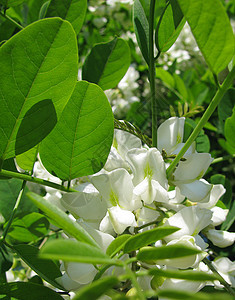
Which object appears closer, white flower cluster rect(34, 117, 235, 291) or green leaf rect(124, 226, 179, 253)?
green leaf rect(124, 226, 179, 253)

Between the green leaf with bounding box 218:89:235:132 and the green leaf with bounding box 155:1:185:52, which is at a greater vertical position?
the green leaf with bounding box 155:1:185:52

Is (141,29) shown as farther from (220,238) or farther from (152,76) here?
(220,238)

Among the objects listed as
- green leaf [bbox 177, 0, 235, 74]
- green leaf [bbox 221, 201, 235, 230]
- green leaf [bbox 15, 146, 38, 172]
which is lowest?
green leaf [bbox 221, 201, 235, 230]

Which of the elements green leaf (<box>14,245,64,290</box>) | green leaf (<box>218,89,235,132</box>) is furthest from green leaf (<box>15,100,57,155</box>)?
green leaf (<box>218,89,235,132</box>)

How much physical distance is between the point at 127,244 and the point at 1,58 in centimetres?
27

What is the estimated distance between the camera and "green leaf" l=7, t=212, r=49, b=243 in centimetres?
85

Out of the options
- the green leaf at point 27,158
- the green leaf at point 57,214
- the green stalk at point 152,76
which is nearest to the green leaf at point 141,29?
the green stalk at point 152,76

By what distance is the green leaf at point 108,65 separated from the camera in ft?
2.58

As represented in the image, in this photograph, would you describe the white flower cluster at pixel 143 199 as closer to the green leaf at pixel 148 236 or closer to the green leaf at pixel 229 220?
the green leaf at pixel 148 236

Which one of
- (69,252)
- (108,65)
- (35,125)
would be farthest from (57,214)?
(108,65)

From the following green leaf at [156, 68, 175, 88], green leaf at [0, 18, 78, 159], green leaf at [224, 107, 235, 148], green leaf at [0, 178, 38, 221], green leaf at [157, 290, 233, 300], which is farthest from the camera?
green leaf at [156, 68, 175, 88]

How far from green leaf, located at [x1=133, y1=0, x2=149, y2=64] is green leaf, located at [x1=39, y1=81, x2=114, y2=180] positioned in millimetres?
151

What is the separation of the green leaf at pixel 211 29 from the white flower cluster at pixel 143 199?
0.16 metres

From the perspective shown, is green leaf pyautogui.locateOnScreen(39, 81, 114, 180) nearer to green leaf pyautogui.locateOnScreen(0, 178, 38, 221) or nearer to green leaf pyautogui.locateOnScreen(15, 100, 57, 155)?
green leaf pyautogui.locateOnScreen(15, 100, 57, 155)
